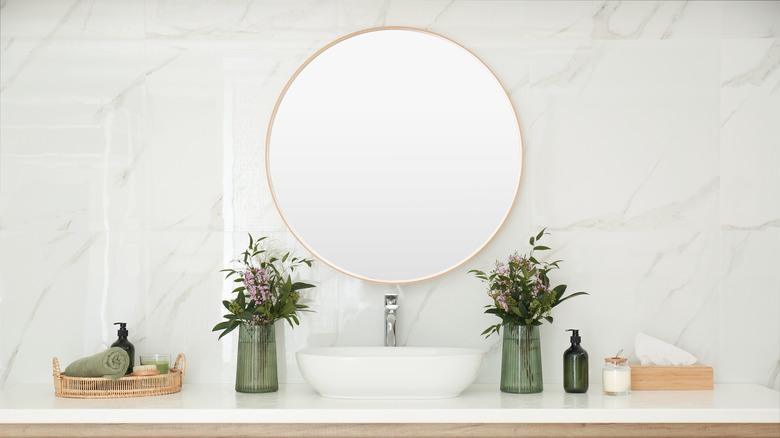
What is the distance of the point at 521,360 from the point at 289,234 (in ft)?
2.33

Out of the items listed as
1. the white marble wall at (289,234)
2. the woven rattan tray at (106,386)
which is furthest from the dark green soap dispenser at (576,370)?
the woven rattan tray at (106,386)

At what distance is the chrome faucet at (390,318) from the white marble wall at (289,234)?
2.4 inches

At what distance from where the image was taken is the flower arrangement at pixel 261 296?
183 cm

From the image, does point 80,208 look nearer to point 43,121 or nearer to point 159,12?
point 43,121

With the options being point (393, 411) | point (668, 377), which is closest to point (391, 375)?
point (393, 411)

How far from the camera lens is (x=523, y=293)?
185 cm

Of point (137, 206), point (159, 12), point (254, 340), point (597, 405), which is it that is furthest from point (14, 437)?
point (597, 405)

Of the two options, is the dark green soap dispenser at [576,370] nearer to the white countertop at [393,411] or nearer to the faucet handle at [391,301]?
the white countertop at [393,411]

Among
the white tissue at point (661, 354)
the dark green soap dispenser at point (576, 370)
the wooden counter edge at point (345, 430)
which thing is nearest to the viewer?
the wooden counter edge at point (345, 430)

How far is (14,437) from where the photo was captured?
1572 millimetres

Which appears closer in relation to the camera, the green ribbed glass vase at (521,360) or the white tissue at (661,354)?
the green ribbed glass vase at (521,360)

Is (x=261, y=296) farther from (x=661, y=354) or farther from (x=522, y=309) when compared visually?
(x=661, y=354)

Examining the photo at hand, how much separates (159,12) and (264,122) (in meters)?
0.43

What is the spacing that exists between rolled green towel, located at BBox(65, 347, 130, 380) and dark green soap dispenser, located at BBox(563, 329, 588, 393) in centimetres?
109
